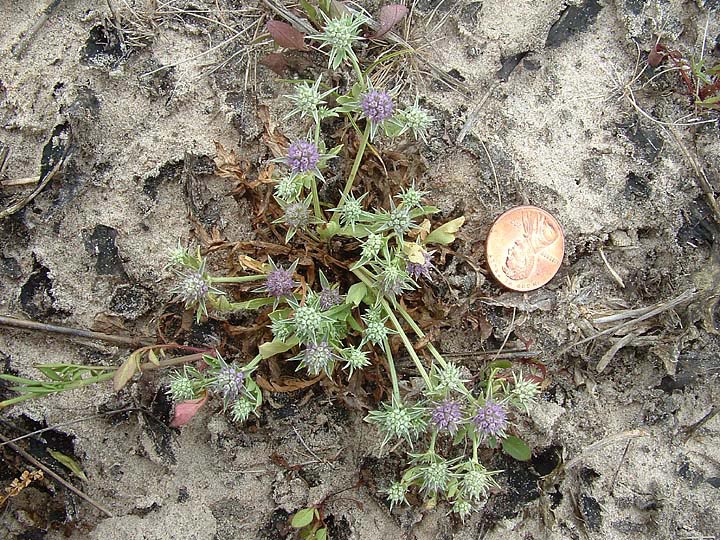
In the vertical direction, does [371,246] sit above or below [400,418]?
above

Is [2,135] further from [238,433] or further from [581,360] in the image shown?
[581,360]

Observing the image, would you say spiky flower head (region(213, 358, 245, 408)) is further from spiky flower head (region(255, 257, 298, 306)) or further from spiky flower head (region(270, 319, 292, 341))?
spiky flower head (region(255, 257, 298, 306))

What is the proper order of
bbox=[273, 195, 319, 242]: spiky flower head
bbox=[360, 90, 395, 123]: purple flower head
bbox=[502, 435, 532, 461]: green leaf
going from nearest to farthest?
bbox=[360, 90, 395, 123]: purple flower head, bbox=[273, 195, 319, 242]: spiky flower head, bbox=[502, 435, 532, 461]: green leaf

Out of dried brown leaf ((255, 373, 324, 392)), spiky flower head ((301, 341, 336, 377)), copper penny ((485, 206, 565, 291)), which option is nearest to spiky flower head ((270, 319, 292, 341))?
spiky flower head ((301, 341, 336, 377))

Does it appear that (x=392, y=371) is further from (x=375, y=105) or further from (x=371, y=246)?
(x=375, y=105)

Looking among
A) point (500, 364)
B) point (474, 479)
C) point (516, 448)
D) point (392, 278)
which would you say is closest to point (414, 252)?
point (392, 278)

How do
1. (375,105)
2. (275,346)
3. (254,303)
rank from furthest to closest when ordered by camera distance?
(254,303), (275,346), (375,105)

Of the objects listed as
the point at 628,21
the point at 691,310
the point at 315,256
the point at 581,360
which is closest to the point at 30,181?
the point at 315,256
